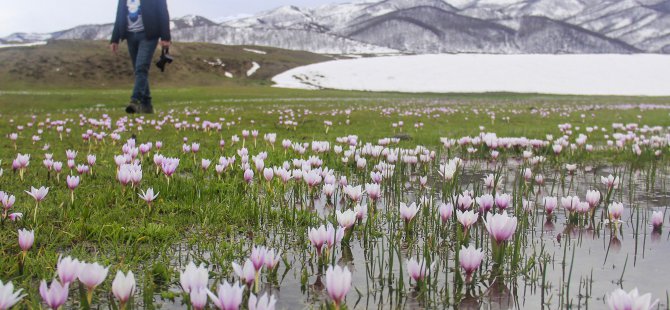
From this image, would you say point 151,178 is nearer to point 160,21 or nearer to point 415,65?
point 160,21

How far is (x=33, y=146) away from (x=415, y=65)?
77556mm

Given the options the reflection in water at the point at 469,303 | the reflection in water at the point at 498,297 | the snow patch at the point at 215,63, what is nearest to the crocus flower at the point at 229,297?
the reflection in water at the point at 469,303

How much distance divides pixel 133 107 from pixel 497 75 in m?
65.4

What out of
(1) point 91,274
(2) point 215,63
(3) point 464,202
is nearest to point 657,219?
(3) point 464,202

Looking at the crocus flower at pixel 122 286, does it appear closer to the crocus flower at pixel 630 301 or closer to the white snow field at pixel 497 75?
the crocus flower at pixel 630 301

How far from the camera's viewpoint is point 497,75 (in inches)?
2889

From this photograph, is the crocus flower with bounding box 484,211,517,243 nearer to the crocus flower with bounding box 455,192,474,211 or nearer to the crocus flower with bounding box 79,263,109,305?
the crocus flower with bounding box 455,192,474,211

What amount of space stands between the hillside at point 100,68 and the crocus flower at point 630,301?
260ft

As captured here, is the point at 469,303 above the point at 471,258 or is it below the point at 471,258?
below

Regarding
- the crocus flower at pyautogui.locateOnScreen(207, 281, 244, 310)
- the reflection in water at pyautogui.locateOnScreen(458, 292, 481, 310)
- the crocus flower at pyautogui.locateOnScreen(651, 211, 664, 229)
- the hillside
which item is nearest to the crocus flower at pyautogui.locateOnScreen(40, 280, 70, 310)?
the crocus flower at pyautogui.locateOnScreen(207, 281, 244, 310)

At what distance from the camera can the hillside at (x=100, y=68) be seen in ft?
263

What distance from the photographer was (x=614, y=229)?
4086 millimetres

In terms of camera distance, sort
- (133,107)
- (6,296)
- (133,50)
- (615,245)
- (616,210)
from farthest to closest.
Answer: (133,107) → (133,50) → (616,210) → (615,245) → (6,296)

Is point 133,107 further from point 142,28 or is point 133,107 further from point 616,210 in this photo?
point 616,210
